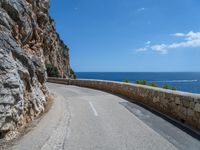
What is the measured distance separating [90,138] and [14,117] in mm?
2117

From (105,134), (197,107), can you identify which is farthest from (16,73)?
(197,107)

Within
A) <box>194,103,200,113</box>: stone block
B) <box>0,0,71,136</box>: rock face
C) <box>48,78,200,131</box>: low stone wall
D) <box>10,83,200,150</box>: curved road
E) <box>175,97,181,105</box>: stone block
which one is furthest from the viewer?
<box>175,97,181,105</box>: stone block

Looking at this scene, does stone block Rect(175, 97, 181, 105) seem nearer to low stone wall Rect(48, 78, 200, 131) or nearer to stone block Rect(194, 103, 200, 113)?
low stone wall Rect(48, 78, 200, 131)

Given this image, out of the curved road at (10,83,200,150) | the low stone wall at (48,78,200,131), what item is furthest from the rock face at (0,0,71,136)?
the low stone wall at (48,78,200,131)

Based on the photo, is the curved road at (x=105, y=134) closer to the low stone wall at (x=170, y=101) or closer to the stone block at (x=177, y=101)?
the low stone wall at (x=170, y=101)

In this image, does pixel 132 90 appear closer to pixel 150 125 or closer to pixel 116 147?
pixel 150 125

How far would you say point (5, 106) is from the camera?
5.62 m

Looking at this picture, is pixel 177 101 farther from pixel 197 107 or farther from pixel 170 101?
pixel 197 107

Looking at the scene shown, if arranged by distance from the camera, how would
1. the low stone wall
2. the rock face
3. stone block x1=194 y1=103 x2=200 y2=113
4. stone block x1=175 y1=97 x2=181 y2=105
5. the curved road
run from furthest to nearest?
stone block x1=175 y1=97 x2=181 y2=105
the low stone wall
stone block x1=194 y1=103 x2=200 y2=113
the rock face
the curved road

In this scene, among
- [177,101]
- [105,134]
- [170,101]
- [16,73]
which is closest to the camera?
[105,134]

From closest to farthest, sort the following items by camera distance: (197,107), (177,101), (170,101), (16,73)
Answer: (16,73)
(197,107)
(177,101)
(170,101)

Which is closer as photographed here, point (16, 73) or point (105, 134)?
Result: point (105, 134)

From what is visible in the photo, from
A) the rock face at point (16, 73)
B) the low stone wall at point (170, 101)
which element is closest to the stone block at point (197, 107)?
the low stone wall at point (170, 101)

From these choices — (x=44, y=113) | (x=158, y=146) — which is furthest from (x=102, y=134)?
(x=44, y=113)
